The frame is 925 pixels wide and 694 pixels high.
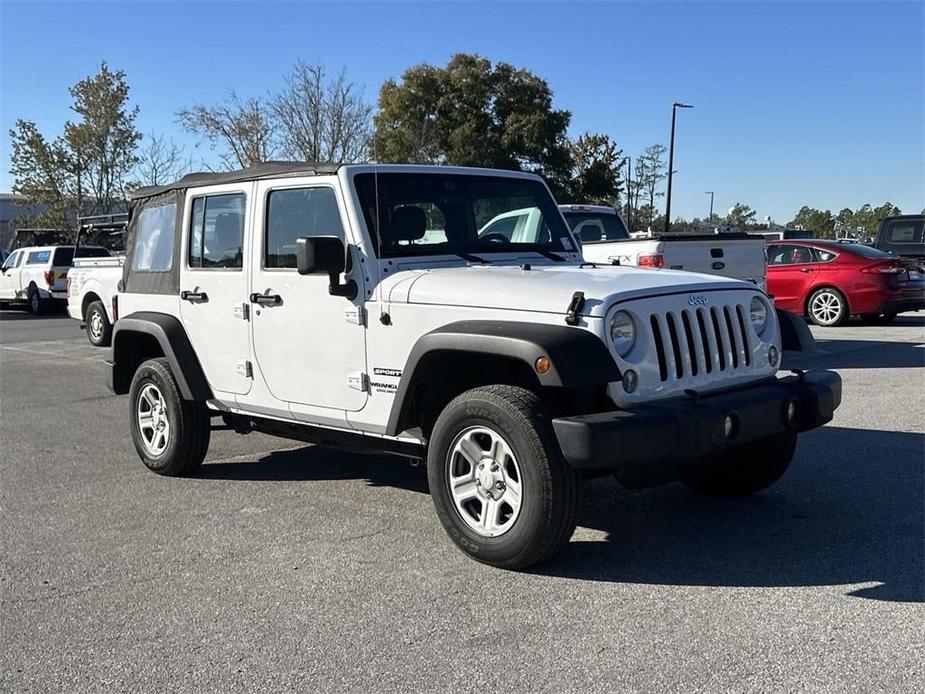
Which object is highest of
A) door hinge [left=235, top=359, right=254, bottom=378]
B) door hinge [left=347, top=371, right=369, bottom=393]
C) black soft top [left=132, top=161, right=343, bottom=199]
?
black soft top [left=132, top=161, right=343, bottom=199]

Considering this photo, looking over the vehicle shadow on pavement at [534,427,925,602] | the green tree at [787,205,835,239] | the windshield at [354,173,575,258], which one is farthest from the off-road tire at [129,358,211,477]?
the green tree at [787,205,835,239]

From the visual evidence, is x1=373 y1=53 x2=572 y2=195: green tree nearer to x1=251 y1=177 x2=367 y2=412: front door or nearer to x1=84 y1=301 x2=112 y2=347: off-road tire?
x1=84 y1=301 x2=112 y2=347: off-road tire

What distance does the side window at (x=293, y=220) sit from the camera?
5.35 m

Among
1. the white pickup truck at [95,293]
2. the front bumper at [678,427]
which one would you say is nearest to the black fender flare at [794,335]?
the front bumper at [678,427]

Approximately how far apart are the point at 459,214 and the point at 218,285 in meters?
1.61

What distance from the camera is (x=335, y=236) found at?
5.22 meters

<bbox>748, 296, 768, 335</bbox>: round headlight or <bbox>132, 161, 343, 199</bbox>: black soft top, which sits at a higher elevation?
<bbox>132, 161, 343, 199</bbox>: black soft top

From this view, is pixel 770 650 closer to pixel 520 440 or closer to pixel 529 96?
pixel 520 440

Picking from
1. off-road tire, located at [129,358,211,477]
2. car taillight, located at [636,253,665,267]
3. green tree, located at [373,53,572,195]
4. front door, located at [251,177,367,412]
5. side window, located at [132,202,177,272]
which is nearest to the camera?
front door, located at [251,177,367,412]

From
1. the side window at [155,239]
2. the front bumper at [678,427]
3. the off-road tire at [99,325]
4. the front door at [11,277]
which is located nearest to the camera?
the front bumper at [678,427]

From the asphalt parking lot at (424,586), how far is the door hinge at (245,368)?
2.49 ft

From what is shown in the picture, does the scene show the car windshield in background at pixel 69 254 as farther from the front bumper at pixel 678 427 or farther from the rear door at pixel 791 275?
the front bumper at pixel 678 427

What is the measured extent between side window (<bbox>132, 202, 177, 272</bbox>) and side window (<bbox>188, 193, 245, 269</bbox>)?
288mm

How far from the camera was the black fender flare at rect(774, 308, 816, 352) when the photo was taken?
5258 mm
